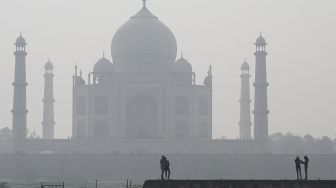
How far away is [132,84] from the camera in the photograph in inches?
3625

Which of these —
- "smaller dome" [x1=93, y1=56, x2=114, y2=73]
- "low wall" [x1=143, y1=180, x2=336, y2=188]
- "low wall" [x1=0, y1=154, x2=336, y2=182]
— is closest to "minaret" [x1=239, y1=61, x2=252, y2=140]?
"smaller dome" [x1=93, y1=56, x2=114, y2=73]

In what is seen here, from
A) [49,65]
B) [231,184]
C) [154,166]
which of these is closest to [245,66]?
[49,65]

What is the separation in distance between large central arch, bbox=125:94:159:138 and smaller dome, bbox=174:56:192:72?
3.89 meters

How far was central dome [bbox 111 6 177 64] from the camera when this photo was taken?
95.0 metres

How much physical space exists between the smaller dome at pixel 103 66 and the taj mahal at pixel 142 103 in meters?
0.08

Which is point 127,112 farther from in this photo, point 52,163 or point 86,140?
point 52,163

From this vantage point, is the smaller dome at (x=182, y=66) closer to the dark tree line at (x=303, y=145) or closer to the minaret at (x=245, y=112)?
the minaret at (x=245, y=112)

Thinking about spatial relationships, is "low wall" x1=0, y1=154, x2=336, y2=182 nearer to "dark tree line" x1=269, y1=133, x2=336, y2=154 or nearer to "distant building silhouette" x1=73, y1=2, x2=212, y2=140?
"distant building silhouette" x1=73, y1=2, x2=212, y2=140

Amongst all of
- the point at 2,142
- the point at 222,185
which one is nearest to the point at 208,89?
the point at 2,142

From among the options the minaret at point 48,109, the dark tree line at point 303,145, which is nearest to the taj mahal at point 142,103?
the minaret at point 48,109

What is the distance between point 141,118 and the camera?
93125 mm

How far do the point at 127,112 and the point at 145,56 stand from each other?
4945 millimetres

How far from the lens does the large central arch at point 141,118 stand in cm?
9281

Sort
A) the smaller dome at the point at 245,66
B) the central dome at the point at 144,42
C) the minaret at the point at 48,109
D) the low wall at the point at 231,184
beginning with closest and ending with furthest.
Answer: the low wall at the point at 231,184
the central dome at the point at 144,42
the minaret at the point at 48,109
the smaller dome at the point at 245,66
